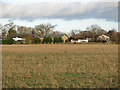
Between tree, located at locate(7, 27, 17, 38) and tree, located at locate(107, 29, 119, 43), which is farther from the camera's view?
tree, located at locate(7, 27, 17, 38)

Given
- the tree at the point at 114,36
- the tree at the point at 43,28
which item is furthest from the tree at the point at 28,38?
the tree at the point at 114,36

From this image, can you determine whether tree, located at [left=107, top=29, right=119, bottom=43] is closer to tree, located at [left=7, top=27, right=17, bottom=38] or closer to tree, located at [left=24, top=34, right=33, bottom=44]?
tree, located at [left=24, top=34, right=33, bottom=44]

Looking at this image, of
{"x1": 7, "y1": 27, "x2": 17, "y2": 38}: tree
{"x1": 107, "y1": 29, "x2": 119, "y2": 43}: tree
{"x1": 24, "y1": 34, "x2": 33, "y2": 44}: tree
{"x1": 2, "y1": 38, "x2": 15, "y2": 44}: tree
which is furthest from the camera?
{"x1": 7, "y1": 27, "x2": 17, "y2": 38}: tree

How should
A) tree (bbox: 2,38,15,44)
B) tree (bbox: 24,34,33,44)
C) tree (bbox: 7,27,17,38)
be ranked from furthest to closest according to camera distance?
tree (bbox: 7,27,17,38), tree (bbox: 24,34,33,44), tree (bbox: 2,38,15,44)

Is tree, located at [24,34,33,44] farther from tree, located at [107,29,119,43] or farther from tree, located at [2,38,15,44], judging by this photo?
tree, located at [107,29,119,43]

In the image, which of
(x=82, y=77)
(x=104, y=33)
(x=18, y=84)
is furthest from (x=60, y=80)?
(x=104, y=33)

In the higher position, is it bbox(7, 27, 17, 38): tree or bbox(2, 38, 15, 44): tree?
bbox(7, 27, 17, 38): tree

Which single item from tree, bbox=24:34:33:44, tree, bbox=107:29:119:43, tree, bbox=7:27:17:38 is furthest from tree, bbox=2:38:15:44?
tree, bbox=107:29:119:43

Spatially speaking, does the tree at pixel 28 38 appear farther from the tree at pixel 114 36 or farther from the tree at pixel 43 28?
the tree at pixel 114 36

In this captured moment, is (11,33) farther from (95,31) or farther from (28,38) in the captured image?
(95,31)

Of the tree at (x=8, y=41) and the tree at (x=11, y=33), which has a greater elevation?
the tree at (x=11, y=33)

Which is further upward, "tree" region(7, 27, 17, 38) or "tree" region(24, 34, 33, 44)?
"tree" region(7, 27, 17, 38)

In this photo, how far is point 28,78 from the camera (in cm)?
891

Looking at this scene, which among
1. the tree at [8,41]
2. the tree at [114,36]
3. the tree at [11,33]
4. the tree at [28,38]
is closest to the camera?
the tree at [8,41]
